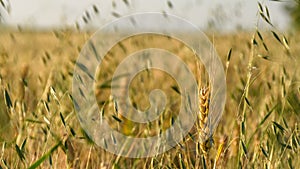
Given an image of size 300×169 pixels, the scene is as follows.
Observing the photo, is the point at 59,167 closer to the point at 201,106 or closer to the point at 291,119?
the point at 201,106

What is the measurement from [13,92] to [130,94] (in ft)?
1.37

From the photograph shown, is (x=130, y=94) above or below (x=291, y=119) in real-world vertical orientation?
above

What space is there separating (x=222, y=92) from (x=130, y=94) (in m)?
0.52

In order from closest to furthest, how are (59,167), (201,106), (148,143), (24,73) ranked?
(201,106), (59,167), (148,143), (24,73)

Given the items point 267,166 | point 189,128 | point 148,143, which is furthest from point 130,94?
→ point 267,166

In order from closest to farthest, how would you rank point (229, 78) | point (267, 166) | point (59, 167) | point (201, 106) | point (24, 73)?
point (201, 106), point (267, 166), point (59, 167), point (24, 73), point (229, 78)

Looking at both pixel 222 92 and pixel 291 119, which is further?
pixel 291 119

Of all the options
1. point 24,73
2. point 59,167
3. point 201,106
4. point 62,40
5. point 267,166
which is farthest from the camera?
point 24,73

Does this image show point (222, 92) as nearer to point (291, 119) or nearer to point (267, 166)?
point (267, 166)

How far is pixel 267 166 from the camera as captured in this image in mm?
979

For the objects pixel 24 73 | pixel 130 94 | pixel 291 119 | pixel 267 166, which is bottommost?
pixel 267 166

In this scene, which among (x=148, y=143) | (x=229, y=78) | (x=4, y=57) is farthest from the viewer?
(x=229, y=78)

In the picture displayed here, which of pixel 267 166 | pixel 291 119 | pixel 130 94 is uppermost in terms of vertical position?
pixel 130 94

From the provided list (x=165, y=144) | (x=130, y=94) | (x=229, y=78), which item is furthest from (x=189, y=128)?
(x=229, y=78)
